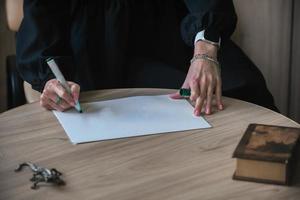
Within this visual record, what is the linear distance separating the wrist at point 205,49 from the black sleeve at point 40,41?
327mm

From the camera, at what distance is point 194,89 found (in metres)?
1.32

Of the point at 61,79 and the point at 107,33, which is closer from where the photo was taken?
the point at 61,79

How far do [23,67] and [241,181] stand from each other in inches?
30.7

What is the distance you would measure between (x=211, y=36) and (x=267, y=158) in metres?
0.61

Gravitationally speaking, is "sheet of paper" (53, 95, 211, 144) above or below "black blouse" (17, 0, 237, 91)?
below

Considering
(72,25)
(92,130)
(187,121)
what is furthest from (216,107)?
(72,25)

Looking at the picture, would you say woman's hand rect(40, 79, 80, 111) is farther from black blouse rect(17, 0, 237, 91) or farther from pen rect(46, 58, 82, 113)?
black blouse rect(17, 0, 237, 91)

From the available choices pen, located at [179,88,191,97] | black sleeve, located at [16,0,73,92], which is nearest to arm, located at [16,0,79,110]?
black sleeve, located at [16,0,73,92]

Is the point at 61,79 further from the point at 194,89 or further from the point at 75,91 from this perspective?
the point at 194,89

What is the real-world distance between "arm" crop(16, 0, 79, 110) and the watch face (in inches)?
13.7

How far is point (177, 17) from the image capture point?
1.76 m

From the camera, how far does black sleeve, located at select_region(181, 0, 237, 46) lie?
150 centimetres

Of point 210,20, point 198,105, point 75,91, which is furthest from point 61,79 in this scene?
point 210,20

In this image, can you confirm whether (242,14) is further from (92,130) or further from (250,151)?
(250,151)
